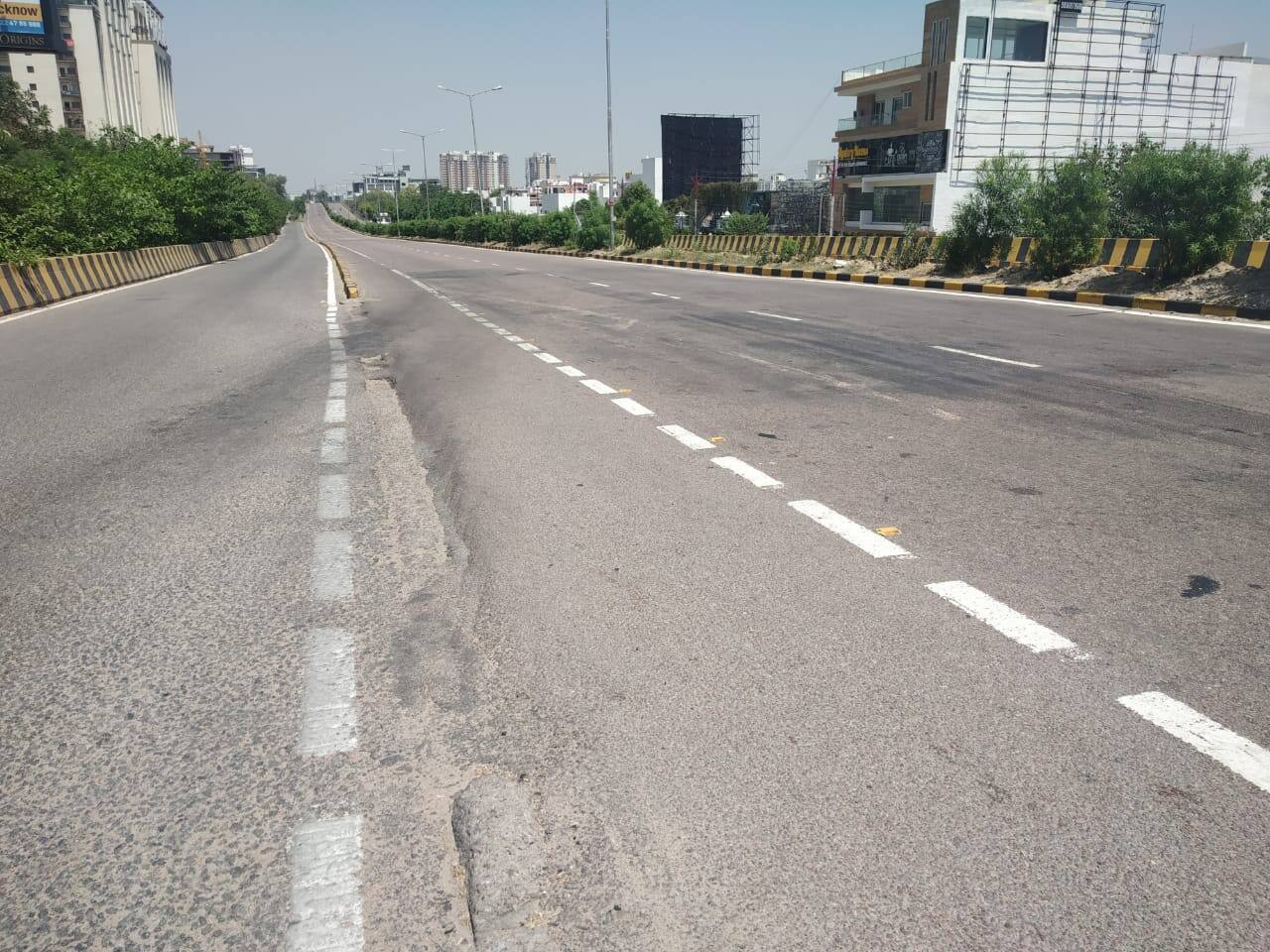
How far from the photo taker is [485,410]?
7.96 meters

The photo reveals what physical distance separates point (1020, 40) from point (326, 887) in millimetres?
65124

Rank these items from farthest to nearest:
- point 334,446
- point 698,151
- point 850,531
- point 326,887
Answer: point 698,151
point 334,446
point 850,531
point 326,887

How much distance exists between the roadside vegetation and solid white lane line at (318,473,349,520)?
18.5 m

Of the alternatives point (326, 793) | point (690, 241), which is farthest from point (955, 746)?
point (690, 241)

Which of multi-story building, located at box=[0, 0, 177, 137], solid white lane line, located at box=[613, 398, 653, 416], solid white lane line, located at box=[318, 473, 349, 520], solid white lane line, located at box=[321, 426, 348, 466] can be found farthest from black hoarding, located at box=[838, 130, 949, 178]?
multi-story building, located at box=[0, 0, 177, 137]

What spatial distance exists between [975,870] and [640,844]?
2.66 feet

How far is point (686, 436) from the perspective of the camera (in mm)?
6840

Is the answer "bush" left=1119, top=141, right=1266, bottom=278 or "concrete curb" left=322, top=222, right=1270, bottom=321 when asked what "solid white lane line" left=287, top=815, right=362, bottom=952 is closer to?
"concrete curb" left=322, top=222, right=1270, bottom=321

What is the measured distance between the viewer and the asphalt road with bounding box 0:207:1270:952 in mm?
2299

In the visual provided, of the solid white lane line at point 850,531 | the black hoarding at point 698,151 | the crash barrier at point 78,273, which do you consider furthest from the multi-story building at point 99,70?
the solid white lane line at point 850,531

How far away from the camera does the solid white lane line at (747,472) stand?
5.59m

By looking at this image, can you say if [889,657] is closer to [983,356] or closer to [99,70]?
[983,356]

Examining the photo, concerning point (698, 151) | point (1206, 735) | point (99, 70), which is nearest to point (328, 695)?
point (1206, 735)

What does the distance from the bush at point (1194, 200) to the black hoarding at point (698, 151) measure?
360 ft
